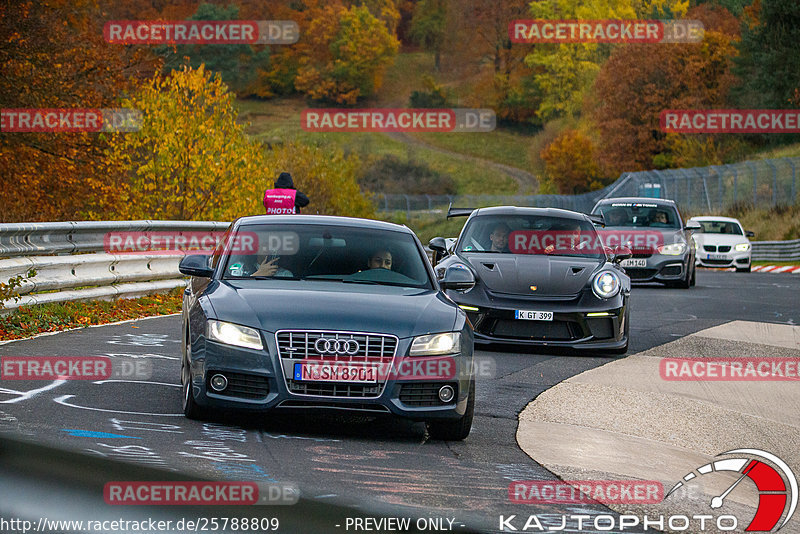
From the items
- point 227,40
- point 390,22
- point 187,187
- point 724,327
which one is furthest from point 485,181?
point 724,327

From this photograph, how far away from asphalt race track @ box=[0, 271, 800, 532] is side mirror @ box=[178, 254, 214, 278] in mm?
870

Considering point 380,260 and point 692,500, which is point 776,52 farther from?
point 692,500

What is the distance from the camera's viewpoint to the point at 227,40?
469 feet

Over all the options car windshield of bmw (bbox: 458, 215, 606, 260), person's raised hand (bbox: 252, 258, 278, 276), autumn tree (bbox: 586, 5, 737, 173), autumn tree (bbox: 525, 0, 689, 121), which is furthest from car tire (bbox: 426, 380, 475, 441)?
autumn tree (bbox: 525, 0, 689, 121)

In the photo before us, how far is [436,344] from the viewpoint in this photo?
7.24 meters

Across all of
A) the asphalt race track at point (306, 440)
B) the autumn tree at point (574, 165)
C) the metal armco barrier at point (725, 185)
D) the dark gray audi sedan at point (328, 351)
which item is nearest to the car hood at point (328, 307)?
the dark gray audi sedan at point (328, 351)

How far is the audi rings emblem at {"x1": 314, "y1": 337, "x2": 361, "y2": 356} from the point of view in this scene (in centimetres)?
695

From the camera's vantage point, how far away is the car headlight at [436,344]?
7152mm

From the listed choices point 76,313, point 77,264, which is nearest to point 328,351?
point 76,313

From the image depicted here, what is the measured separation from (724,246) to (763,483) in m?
28.2

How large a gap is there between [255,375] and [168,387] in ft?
7.34

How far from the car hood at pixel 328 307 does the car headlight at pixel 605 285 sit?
16.2 feet

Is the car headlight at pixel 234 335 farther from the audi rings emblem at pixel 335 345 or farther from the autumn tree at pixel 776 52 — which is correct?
the autumn tree at pixel 776 52

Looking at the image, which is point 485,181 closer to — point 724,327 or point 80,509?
point 724,327
